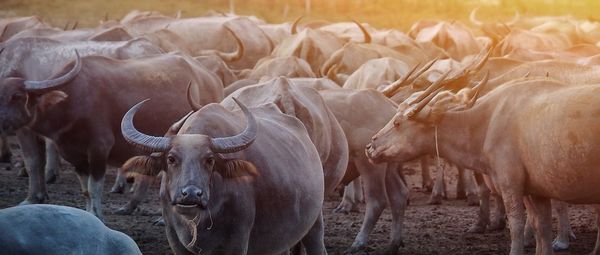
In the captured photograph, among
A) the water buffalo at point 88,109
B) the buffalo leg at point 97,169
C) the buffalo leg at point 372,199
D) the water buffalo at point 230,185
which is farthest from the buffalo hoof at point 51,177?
the water buffalo at point 230,185

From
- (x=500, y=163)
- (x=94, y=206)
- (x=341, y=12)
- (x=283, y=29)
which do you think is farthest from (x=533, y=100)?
(x=341, y=12)

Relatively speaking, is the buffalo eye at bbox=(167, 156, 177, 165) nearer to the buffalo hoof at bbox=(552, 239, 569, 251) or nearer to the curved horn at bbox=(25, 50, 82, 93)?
the curved horn at bbox=(25, 50, 82, 93)

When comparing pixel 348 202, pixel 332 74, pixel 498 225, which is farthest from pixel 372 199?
pixel 332 74

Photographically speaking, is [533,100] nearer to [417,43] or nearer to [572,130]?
[572,130]

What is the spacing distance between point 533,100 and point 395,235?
2316 mm

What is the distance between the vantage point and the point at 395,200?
12.1m

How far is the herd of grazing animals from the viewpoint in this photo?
26.4 feet

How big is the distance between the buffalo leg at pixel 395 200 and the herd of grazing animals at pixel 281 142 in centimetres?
2

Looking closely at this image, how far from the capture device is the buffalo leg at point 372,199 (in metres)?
12.1

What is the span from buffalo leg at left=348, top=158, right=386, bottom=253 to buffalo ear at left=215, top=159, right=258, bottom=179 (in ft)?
13.3

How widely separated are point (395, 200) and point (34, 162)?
174 inches

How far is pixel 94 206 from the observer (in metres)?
12.7

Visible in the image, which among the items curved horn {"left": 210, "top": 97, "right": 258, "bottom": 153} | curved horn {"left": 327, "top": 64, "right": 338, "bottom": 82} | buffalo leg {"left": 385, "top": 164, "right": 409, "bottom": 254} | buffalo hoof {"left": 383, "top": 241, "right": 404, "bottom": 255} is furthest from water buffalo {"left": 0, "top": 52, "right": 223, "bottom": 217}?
curved horn {"left": 327, "top": 64, "right": 338, "bottom": 82}

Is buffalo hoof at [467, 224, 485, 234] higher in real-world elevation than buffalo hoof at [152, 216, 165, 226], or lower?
higher
